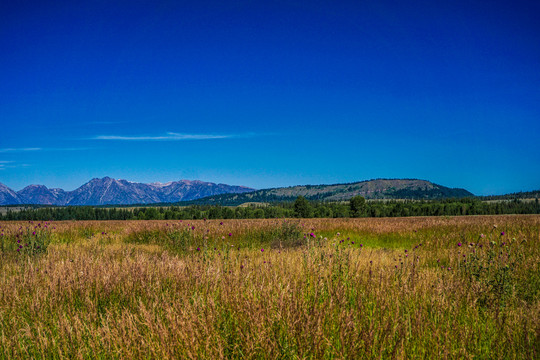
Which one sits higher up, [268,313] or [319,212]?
[268,313]

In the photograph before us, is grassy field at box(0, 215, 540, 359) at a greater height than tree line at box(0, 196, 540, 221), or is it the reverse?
grassy field at box(0, 215, 540, 359)

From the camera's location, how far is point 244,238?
11.6 meters

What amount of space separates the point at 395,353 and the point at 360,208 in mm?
100831

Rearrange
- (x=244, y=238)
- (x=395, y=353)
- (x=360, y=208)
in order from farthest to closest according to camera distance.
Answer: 1. (x=360, y=208)
2. (x=244, y=238)
3. (x=395, y=353)

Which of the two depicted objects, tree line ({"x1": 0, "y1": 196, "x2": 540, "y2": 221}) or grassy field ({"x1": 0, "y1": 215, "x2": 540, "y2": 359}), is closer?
grassy field ({"x1": 0, "y1": 215, "x2": 540, "y2": 359})

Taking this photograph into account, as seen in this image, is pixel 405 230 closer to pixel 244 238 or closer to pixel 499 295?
pixel 244 238

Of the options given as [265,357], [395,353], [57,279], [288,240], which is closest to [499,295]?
[395,353]

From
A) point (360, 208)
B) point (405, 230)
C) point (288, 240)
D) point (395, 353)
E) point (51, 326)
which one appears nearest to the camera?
point (395, 353)

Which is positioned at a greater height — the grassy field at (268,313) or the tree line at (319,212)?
the grassy field at (268,313)

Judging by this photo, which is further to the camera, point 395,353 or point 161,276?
point 161,276

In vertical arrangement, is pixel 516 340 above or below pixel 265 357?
below

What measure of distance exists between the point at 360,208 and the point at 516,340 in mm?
99813

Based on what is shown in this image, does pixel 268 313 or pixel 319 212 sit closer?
pixel 268 313

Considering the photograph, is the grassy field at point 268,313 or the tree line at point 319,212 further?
the tree line at point 319,212
